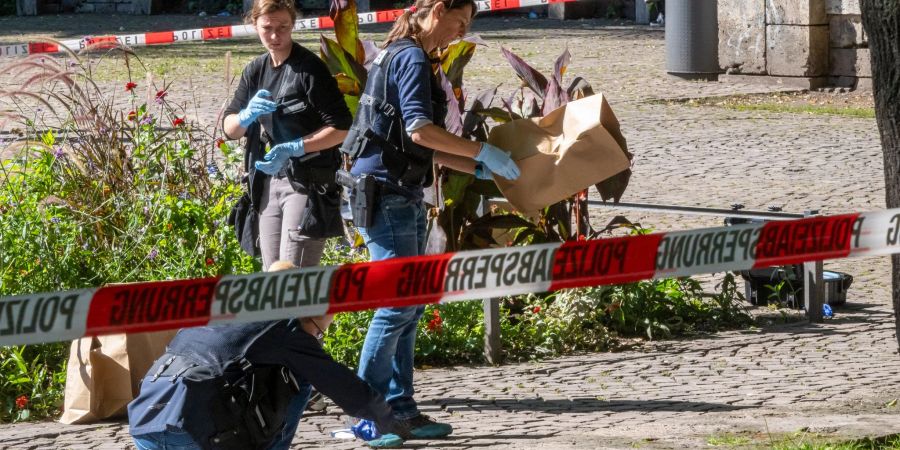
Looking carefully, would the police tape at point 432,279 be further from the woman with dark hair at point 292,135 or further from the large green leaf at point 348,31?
the large green leaf at point 348,31

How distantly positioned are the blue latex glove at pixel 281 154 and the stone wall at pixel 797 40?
12025 mm

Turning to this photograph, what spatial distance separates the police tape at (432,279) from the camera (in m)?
4.01

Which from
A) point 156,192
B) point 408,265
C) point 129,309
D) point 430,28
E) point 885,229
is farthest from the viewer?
point 156,192

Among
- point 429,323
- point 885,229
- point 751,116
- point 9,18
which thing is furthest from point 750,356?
point 9,18

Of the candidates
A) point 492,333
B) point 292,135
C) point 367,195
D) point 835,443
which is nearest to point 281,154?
point 292,135

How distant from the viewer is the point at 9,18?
3219 centimetres

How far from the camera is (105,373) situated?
5.67 metres

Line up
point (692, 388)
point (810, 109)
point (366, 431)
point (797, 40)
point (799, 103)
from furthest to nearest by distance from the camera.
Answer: point (797, 40) < point (799, 103) < point (810, 109) < point (692, 388) < point (366, 431)

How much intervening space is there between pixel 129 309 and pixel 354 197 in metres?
1.32

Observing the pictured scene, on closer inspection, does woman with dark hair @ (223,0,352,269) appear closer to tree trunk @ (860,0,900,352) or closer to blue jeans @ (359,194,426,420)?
blue jeans @ (359,194,426,420)

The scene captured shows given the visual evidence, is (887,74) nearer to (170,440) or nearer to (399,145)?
(399,145)

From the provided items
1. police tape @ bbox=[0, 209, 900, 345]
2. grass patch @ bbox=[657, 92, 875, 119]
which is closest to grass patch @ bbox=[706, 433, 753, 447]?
police tape @ bbox=[0, 209, 900, 345]

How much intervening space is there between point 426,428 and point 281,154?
116 cm

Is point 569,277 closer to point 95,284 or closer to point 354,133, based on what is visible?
point 354,133
